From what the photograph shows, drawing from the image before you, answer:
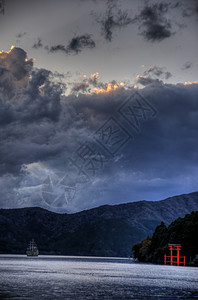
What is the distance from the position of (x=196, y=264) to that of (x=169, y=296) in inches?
5386

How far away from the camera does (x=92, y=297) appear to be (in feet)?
183

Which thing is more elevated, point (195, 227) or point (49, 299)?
point (195, 227)

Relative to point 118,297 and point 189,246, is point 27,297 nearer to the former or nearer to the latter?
point 118,297

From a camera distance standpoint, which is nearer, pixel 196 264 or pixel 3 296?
pixel 3 296

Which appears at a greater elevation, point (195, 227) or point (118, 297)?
point (195, 227)

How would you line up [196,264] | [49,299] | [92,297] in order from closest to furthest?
1. [49,299]
2. [92,297]
3. [196,264]

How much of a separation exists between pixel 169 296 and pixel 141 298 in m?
5.48

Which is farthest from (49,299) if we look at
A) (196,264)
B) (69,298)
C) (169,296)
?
(196,264)

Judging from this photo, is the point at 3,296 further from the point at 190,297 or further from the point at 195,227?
the point at 195,227

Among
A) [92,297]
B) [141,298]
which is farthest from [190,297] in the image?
[92,297]

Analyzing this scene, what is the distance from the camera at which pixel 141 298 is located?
184 ft

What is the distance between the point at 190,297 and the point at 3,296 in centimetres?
2693

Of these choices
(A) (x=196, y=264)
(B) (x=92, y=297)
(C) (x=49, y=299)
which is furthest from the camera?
(A) (x=196, y=264)

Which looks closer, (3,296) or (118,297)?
(3,296)
